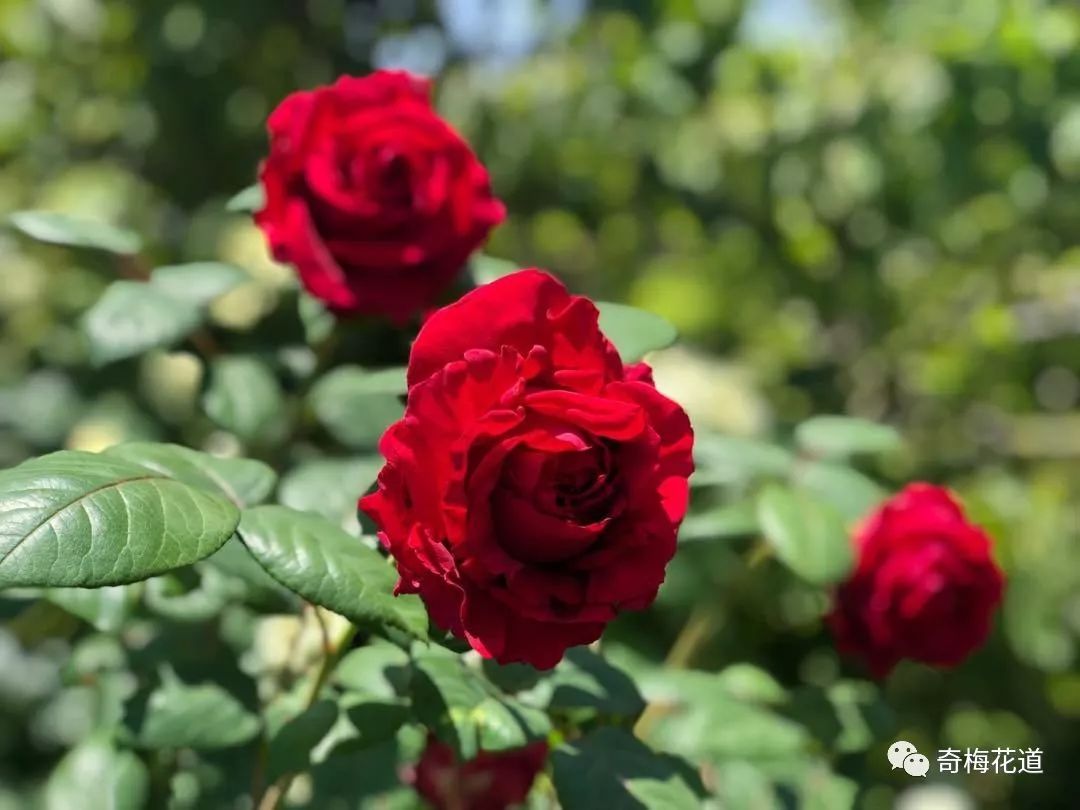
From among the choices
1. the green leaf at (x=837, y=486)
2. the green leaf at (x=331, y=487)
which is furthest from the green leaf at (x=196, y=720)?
the green leaf at (x=837, y=486)

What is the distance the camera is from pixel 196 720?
83cm

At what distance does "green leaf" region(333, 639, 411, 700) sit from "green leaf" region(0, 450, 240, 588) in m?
0.22

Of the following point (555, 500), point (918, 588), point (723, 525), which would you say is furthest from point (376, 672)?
point (918, 588)

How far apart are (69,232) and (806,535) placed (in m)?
0.64

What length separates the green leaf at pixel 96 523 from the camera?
514 mm

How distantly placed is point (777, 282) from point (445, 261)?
1.39 metres

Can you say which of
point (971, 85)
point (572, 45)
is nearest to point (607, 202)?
point (572, 45)

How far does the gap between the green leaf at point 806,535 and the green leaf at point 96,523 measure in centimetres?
53

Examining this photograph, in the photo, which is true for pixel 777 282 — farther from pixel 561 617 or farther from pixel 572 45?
pixel 561 617

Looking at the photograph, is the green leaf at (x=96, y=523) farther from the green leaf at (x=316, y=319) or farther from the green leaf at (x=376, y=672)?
the green leaf at (x=316, y=319)

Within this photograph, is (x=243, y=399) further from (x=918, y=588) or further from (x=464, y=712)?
(x=918, y=588)

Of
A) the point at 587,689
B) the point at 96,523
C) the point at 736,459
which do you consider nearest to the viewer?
the point at 96,523

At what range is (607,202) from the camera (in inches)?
94.3

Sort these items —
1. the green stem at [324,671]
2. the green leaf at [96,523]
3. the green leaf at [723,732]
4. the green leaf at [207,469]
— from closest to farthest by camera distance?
the green leaf at [96,523] < the green leaf at [207,469] < the green stem at [324,671] < the green leaf at [723,732]
